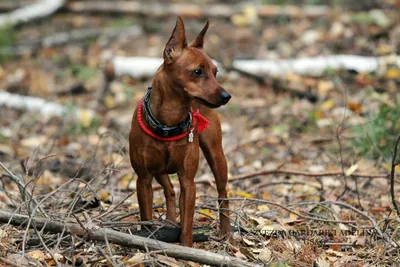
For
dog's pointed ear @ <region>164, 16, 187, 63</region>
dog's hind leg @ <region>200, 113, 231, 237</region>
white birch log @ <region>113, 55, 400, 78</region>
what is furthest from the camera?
white birch log @ <region>113, 55, 400, 78</region>

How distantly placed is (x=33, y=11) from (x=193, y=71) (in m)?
10.6

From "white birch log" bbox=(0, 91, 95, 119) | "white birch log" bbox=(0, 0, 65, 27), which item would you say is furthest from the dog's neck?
"white birch log" bbox=(0, 0, 65, 27)

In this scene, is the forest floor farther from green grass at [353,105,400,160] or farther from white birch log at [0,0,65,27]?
white birch log at [0,0,65,27]

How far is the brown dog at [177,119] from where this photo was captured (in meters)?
4.08

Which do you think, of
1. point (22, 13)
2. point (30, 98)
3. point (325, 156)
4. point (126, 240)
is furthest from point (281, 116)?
point (22, 13)

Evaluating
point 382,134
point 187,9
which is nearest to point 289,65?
point 187,9

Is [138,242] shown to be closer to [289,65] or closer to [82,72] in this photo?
[289,65]

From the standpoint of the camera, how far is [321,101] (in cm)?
970

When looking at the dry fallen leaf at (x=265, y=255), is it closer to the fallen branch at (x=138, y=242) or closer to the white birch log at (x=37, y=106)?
the fallen branch at (x=138, y=242)

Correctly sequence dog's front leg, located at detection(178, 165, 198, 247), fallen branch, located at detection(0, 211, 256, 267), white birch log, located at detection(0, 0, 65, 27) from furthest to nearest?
1. white birch log, located at detection(0, 0, 65, 27)
2. dog's front leg, located at detection(178, 165, 198, 247)
3. fallen branch, located at detection(0, 211, 256, 267)

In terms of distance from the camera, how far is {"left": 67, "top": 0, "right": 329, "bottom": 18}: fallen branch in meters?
13.3

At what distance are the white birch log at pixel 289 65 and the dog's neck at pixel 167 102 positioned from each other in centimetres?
630

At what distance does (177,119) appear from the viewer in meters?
4.25

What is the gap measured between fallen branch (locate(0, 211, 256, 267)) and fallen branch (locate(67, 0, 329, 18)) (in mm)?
9616
